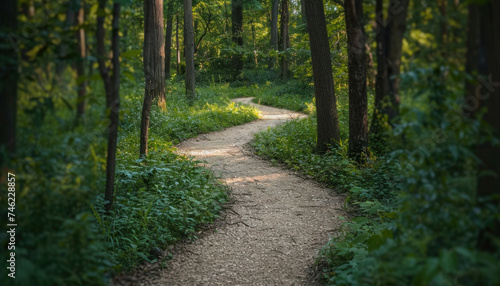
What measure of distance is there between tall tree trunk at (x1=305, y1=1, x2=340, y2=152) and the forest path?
1.30 m

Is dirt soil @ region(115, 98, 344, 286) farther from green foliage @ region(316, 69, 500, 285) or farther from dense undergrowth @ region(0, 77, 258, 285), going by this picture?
green foliage @ region(316, 69, 500, 285)

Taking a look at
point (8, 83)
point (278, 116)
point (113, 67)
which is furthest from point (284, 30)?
point (8, 83)

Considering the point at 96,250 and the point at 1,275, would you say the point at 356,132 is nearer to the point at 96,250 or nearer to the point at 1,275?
the point at 96,250

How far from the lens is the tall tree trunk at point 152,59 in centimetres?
494

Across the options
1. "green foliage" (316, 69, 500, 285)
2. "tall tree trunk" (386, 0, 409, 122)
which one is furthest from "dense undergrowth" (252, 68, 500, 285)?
"tall tree trunk" (386, 0, 409, 122)

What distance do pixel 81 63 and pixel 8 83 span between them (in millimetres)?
452

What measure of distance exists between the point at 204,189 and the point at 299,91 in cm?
1474

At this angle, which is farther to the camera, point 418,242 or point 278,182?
point 278,182

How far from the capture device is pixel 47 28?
2191 millimetres

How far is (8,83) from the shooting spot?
2.10 m

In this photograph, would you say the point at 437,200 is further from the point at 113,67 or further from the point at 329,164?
the point at 329,164

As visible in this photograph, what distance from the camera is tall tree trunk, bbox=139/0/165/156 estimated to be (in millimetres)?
4941

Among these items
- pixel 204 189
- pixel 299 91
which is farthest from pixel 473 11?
pixel 299 91

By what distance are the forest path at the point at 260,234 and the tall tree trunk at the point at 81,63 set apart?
1.99 meters
